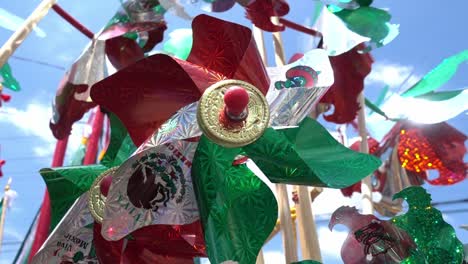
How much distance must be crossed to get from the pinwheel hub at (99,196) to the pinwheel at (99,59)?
638mm

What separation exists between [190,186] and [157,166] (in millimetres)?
70

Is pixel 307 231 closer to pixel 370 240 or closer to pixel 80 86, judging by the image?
pixel 370 240

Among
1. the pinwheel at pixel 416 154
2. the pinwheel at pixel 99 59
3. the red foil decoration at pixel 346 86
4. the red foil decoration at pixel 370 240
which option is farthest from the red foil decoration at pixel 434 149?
the red foil decoration at pixel 370 240

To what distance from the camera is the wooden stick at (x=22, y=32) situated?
1392 mm

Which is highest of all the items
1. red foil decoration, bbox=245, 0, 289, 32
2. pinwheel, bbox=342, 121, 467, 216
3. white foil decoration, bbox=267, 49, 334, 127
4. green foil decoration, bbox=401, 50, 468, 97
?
red foil decoration, bbox=245, 0, 289, 32

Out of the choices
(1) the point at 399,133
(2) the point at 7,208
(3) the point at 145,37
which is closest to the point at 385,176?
(1) the point at 399,133

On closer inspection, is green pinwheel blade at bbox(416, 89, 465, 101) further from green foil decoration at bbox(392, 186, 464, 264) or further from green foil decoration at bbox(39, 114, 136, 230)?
green foil decoration at bbox(39, 114, 136, 230)

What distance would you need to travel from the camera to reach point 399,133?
2176 mm

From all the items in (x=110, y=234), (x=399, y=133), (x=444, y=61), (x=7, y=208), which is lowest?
(x=7, y=208)

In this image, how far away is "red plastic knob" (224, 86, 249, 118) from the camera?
973 millimetres

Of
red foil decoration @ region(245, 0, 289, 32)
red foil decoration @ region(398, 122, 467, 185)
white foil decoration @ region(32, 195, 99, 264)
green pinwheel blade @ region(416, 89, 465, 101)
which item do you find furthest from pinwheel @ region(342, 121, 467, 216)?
white foil decoration @ region(32, 195, 99, 264)

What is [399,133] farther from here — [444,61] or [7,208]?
[7,208]

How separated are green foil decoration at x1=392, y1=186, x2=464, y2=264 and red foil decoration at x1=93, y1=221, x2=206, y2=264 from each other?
39 cm

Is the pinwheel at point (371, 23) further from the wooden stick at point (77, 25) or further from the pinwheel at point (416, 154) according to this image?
the wooden stick at point (77, 25)
